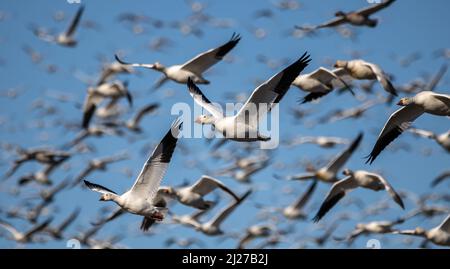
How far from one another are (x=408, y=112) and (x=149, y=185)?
3.99 m

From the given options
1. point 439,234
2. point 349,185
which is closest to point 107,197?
point 349,185

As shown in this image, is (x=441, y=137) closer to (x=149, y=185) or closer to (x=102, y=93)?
(x=149, y=185)

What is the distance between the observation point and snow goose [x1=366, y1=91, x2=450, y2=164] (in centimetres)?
1159

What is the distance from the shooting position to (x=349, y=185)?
597 inches

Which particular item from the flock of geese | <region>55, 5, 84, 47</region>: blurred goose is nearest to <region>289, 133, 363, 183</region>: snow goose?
the flock of geese

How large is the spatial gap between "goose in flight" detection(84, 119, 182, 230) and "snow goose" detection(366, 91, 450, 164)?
3.26 meters

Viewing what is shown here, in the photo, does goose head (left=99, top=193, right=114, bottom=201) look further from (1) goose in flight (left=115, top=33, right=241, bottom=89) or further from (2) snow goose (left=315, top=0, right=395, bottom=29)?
(2) snow goose (left=315, top=0, right=395, bottom=29)
